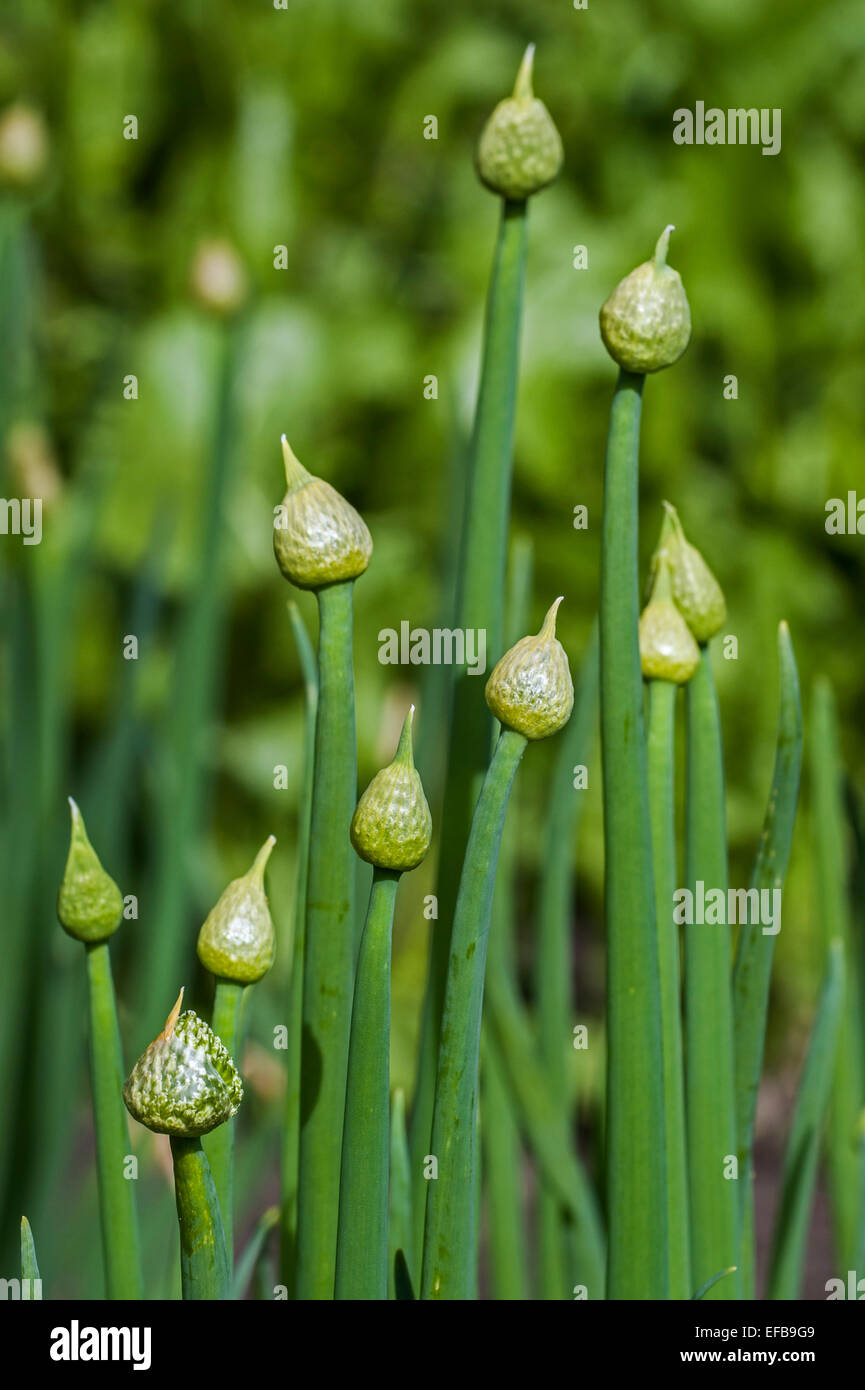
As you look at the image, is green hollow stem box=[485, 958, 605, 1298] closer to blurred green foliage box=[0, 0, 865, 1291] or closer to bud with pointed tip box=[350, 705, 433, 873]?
bud with pointed tip box=[350, 705, 433, 873]

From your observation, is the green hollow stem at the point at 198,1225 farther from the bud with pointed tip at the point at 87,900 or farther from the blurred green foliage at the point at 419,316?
the blurred green foliage at the point at 419,316

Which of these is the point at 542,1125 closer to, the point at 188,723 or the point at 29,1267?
the point at 29,1267

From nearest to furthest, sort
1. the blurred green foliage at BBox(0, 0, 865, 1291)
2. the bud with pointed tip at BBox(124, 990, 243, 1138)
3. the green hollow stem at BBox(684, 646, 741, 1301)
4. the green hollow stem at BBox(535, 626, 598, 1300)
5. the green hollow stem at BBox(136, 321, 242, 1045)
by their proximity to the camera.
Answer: the bud with pointed tip at BBox(124, 990, 243, 1138) < the green hollow stem at BBox(684, 646, 741, 1301) < the green hollow stem at BBox(535, 626, 598, 1300) < the green hollow stem at BBox(136, 321, 242, 1045) < the blurred green foliage at BBox(0, 0, 865, 1291)

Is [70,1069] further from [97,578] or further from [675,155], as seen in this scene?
[675,155]

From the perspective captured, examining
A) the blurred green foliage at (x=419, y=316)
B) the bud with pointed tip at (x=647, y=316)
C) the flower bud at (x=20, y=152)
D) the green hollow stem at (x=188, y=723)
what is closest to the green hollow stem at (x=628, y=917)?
the bud with pointed tip at (x=647, y=316)

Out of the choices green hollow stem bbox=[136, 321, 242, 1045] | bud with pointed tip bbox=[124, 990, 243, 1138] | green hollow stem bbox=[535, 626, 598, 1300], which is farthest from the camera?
green hollow stem bbox=[136, 321, 242, 1045]

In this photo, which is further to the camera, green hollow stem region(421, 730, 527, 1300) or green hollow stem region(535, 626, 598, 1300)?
green hollow stem region(535, 626, 598, 1300)

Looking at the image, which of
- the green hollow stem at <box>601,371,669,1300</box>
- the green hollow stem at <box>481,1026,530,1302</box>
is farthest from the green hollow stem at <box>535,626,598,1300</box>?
the green hollow stem at <box>601,371,669,1300</box>

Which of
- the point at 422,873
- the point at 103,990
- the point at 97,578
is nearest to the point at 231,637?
the point at 97,578
